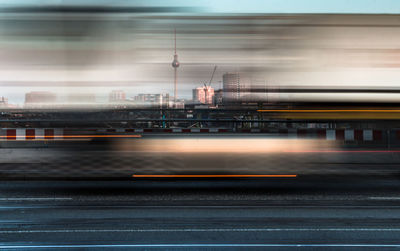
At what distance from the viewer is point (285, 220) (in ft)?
12.3

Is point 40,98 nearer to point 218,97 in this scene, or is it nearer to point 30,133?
point 30,133

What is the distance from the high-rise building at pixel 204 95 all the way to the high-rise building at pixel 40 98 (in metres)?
1.96

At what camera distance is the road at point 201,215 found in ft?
10.4

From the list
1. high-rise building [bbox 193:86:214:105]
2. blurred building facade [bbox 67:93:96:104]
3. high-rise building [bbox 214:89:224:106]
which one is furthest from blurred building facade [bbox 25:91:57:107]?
high-rise building [bbox 214:89:224:106]

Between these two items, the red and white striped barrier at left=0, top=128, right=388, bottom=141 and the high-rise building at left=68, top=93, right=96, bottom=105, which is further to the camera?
the red and white striped barrier at left=0, top=128, right=388, bottom=141

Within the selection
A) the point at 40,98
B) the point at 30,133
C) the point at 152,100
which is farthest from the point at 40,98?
the point at 152,100

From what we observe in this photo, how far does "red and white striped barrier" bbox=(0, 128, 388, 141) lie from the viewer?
4.71m

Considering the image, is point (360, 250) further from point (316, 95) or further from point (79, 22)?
point (79, 22)

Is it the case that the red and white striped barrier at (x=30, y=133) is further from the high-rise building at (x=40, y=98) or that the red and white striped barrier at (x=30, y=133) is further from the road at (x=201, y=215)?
the road at (x=201, y=215)

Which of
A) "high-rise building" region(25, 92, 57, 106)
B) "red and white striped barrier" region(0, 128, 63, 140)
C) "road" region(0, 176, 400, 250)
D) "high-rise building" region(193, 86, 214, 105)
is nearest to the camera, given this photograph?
"road" region(0, 176, 400, 250)

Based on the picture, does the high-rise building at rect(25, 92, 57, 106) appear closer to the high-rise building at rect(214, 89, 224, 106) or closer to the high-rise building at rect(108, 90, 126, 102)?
the high-rise building at rect(108, 90, 126, 102)

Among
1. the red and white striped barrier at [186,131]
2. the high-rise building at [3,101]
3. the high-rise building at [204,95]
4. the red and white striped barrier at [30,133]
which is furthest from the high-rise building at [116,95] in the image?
the high-rise building at [3,101]

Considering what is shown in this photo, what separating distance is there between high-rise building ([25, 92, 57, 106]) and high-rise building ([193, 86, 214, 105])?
1957mm

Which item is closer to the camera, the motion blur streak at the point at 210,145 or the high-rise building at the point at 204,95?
the high-rise building at the point at 204,95
